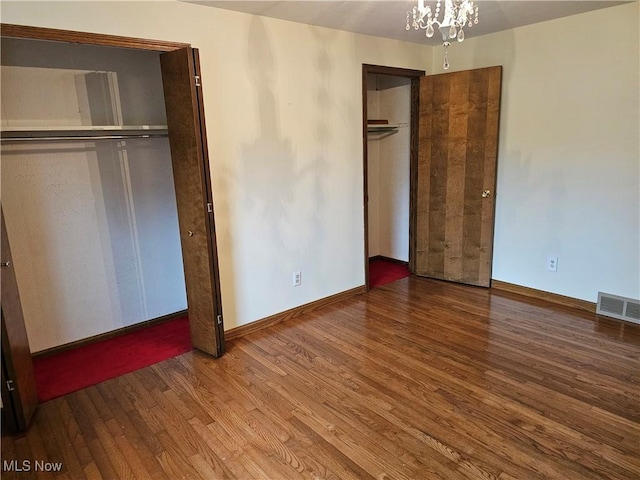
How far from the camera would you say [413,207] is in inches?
185

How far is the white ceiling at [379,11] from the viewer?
2.86 m

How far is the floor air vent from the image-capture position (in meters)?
3.35

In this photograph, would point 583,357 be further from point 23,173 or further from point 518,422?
point 23,173

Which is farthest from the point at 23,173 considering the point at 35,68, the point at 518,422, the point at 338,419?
the point at 518,422

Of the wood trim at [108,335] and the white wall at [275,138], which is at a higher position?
the white wall at [275,138]

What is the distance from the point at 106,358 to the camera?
308 centimetres

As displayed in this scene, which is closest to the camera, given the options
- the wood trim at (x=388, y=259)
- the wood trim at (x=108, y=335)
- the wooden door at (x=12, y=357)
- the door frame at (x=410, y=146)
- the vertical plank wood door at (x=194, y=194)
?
the wooden door at (x=12, y=357)

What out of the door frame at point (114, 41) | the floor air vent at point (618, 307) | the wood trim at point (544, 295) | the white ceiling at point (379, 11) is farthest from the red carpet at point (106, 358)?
the floor air vent at point (618, 307)

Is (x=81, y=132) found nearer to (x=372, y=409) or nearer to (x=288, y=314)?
(x=288, y=314)

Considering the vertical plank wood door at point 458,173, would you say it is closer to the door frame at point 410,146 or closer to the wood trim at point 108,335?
the door frame at point 410,146

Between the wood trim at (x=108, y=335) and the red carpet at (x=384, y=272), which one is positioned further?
the red carpet at (x=384, y=272)

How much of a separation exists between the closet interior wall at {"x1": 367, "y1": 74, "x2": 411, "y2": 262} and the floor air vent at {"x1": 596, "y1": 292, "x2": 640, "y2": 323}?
209 cm

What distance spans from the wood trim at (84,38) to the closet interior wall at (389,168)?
2741 millimetres

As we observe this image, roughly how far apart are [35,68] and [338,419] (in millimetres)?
3023
